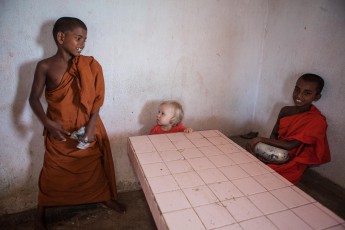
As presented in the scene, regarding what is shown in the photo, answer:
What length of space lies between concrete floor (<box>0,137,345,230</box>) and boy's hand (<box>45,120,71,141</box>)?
0.99 meters

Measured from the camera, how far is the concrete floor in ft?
7.40

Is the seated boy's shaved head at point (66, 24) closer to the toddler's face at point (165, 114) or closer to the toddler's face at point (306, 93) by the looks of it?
the toddler's face at point (165, 114)

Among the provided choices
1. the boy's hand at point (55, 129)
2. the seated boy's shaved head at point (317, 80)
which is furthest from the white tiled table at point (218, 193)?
the seated boy's shaved head at point (317, 80)

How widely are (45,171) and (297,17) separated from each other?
3155 mm

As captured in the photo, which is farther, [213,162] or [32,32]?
[32,32]

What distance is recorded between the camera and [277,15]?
2785mm

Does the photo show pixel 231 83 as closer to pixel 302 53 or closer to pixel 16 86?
pixel 302 53

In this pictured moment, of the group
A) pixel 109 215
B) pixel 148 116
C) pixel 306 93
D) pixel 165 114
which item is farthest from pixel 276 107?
pixel 109 215

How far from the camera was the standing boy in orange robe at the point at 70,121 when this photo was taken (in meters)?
1.93

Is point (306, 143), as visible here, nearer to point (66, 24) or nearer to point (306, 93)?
point (306, 93)

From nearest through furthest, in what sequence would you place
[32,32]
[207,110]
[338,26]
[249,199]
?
[249,199] < [32,32] < [338,26] < [207,110]

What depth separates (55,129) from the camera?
6.45 ft

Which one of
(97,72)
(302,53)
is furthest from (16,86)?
(302,53)

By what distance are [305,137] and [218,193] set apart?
4.31 feet
